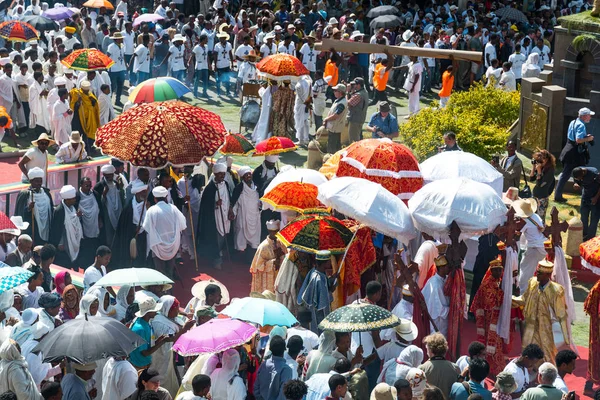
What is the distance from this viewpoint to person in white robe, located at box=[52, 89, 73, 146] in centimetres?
1933

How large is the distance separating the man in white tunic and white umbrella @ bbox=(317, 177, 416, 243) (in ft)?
8.45

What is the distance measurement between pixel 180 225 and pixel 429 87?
12.3 m

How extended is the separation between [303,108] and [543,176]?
18.2ft

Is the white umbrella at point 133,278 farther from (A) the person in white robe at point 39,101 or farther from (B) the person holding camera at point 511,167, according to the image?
(A) the person in white robe at point 39,101

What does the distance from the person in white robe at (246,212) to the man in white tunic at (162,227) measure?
1127mm

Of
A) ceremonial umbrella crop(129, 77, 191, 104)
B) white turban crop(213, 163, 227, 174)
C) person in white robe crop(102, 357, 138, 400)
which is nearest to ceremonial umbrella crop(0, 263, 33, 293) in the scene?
person in white robe crop(102, 357, 138, 400)

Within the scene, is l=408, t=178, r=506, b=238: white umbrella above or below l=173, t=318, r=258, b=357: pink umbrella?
above

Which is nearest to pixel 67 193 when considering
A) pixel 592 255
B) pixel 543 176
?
pixel 543 176

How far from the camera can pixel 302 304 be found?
1195cm

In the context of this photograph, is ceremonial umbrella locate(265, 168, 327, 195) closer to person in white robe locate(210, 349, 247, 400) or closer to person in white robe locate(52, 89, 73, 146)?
person in white robe locate(210, 349, 247, 400)

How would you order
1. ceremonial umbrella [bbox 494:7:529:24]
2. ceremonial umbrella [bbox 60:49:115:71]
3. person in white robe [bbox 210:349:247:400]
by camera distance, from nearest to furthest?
person in white robe [bbox 210:349:247:400] → ceremonial umbrella [bbox 60:49:115:71] → ceremonial umbrella [bbox 494:7:529:24]

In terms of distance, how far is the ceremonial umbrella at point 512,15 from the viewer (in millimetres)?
29359

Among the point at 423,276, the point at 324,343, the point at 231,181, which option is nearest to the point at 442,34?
the point at 231,181

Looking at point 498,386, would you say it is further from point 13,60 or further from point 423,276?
point 13,60
